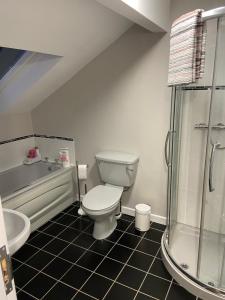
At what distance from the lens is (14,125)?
2.97 meters

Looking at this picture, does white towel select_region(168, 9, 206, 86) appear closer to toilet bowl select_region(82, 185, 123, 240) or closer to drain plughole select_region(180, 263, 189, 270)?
toilet bowl select_region(82, 185, 123, 240)

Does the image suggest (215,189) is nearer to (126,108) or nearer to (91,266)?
(126,108)

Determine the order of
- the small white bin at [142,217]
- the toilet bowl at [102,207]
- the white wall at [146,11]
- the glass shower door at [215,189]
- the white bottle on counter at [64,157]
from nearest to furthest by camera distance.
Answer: the white wall at [146,11], the glass shower door at [215,189], the toilet bowl at [102,207], the small white bin at [142,217], the white bottle on counter at [64,157]

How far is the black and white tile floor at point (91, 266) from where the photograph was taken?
1.85 meters

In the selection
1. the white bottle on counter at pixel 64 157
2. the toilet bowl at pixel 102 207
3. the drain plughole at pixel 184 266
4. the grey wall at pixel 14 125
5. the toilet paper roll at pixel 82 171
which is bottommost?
the drain plughole at pixel 184 266

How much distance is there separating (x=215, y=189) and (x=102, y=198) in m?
1.05

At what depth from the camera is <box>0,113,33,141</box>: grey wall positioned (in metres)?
2.84

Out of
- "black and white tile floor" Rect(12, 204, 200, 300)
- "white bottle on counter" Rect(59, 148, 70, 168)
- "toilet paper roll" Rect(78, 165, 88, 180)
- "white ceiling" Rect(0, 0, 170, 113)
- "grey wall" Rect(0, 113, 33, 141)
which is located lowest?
"black and white tile floor" Rect(12, 204, 200, 300)

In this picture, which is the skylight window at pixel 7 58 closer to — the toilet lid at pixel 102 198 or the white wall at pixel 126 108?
the white wall at pixel 126 108

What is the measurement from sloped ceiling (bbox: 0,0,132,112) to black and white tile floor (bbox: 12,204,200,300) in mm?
1574

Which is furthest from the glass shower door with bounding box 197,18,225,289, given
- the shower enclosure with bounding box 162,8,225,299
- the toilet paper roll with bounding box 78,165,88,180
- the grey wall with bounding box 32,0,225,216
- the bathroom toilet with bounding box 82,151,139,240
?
the toilet paper roll with bounding box 78,165,88,180

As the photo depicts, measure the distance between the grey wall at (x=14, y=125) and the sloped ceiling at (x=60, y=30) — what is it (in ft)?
1.31

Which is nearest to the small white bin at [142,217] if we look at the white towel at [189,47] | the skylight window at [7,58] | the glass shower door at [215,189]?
the glass shower door at [215,189]

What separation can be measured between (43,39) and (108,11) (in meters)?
0.55
